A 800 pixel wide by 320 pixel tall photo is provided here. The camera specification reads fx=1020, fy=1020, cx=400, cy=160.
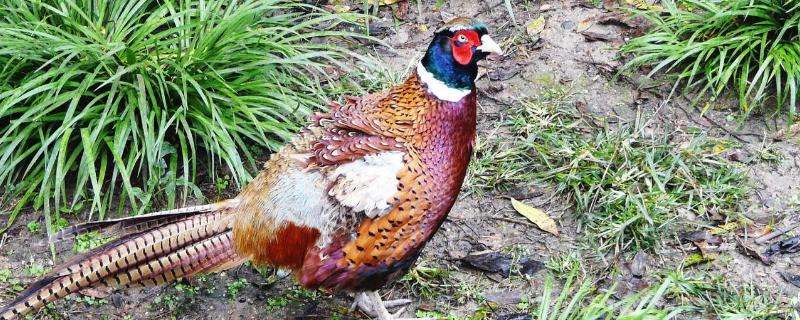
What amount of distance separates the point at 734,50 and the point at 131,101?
282cm

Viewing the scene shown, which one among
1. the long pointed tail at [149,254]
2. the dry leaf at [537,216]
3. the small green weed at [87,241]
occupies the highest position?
the long pointed tail at [149,254]

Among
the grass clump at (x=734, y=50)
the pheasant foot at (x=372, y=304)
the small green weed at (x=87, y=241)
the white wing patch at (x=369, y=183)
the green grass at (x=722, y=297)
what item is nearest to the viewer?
the white wing patch at (x=369, y=183)

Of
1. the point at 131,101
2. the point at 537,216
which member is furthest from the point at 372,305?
the point at 131,101

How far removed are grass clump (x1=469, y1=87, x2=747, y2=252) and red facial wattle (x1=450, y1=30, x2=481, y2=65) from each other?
1090 mm

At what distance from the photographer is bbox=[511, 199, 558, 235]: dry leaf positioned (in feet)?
14.5

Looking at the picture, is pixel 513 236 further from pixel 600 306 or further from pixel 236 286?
pixel 236 286

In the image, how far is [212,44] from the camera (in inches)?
182

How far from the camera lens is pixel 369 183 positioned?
11.7ft

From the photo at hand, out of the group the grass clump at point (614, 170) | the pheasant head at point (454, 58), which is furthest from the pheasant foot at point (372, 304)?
the pheasant head at point (454, 58)

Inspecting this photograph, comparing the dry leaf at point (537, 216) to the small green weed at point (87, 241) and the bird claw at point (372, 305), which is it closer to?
the bird claw at point (372, 305)

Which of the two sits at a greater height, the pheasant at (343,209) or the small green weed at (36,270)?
the pheasant at (343,209)

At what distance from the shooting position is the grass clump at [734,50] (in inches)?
187

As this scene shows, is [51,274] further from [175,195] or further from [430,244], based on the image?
[430,244]

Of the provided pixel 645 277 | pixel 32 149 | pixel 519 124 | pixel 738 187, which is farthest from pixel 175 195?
pixel 738 187
